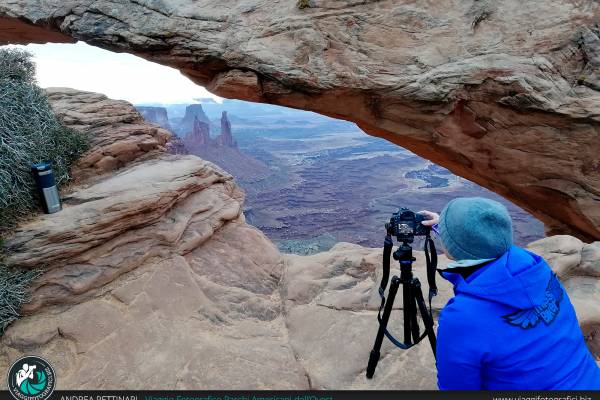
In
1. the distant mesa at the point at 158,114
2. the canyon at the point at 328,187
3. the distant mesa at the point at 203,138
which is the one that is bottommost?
the canyon at the point at 328,187

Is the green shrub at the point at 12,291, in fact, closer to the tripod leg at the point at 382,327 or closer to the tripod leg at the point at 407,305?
the tripod leg at the point at 382,327

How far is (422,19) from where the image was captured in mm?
5969

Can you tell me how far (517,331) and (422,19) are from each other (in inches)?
214

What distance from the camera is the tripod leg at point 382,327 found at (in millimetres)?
3105

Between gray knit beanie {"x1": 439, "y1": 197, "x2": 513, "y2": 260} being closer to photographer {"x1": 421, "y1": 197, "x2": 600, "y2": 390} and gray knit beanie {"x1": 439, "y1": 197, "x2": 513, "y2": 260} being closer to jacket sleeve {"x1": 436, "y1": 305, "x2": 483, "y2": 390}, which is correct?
photographer {"x1": 421, "y1": 197, "x2": 600, "y2": 390}

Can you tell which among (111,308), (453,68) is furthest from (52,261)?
(453,68)

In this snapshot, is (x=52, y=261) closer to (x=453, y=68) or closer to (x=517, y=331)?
(x=517, y=331)

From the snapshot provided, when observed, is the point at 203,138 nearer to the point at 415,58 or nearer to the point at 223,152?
the point at 223,152

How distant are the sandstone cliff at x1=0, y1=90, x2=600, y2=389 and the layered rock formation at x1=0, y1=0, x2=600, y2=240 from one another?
1494 mm

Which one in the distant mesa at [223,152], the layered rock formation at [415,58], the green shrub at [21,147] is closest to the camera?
the green shrub at [21,147]

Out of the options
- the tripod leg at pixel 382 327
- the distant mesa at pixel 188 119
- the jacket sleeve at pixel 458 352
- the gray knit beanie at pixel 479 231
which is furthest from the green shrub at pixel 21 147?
the distant mesa at pixel 188 119

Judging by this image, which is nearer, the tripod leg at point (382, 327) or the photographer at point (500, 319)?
the photographer at point (500, 319)

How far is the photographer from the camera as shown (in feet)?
5.60

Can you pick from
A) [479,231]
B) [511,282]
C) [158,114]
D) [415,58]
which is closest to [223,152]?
[158,114]
